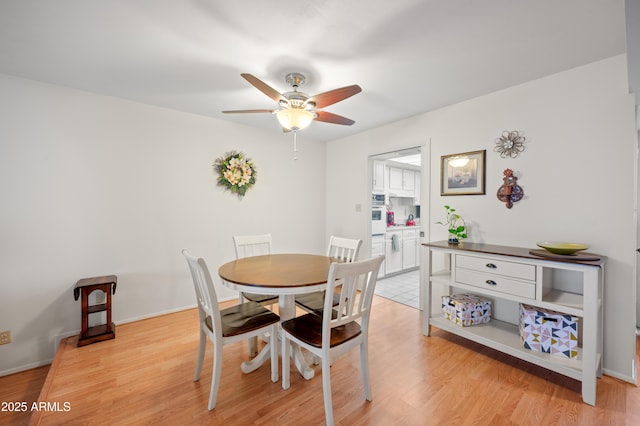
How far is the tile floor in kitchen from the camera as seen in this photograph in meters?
3.57

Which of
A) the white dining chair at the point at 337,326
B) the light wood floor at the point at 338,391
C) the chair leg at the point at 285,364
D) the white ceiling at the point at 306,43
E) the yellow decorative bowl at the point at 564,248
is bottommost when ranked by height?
the light wood floor at the point at 338,391

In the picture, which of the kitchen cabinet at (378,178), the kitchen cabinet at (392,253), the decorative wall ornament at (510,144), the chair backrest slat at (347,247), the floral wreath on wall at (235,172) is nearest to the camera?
the decorative wall ornament at (510,144)

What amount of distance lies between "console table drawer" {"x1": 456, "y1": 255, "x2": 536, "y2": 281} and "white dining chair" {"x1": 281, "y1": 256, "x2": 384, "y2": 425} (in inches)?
43.6

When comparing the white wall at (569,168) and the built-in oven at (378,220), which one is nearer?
the white wall at (569,168)

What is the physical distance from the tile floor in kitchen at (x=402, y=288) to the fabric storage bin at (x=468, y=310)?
0.85 metres

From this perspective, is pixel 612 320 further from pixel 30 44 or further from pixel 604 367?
pixel 30 44

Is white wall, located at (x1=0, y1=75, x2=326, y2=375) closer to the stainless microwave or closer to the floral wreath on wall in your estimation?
the floral wreath on wall

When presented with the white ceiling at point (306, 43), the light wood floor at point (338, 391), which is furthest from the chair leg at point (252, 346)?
the white ceiling at point (306, 43)

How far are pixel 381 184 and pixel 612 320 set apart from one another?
3154mm

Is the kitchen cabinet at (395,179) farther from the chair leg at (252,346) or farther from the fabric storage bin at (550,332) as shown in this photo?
the chair leg at (252,346)

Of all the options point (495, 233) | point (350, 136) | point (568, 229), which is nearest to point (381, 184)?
point (350, 136)

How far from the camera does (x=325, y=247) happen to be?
178 inches

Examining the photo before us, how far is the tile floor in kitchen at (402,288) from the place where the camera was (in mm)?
3572

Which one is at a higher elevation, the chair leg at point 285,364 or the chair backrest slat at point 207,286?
the chair backrest slat at point 207,286
